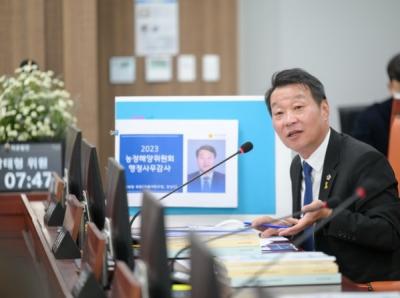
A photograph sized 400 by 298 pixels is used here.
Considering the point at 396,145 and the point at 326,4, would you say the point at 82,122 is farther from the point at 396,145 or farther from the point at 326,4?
the point at 396,145

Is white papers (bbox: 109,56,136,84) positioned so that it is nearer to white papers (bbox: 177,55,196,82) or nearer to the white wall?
white papers (bbox: 177,55,196,82)

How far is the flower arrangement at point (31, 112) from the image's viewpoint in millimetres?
4441

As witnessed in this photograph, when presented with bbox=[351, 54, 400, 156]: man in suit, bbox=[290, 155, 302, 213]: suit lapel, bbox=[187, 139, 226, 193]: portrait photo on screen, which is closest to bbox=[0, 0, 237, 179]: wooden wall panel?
bbox=[351, 54, 400, 156]: man in suit

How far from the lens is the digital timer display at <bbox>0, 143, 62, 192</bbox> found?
4.38m

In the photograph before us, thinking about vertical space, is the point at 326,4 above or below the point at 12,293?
above

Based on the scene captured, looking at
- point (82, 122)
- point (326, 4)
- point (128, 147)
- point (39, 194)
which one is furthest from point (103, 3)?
point (128, 147)

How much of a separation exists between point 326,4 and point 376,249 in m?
4.18

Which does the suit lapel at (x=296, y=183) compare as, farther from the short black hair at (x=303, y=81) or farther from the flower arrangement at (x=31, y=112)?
the flower arrangement at (x=31, y=112)

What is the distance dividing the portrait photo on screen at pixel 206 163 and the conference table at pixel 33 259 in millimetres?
616

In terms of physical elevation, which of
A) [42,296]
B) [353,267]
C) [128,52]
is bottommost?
[42,296]

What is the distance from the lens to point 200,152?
3.53m

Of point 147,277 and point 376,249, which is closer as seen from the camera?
point 147,277

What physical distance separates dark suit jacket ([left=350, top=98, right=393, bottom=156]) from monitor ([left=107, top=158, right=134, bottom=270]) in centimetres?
358

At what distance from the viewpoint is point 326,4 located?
6895 mm
